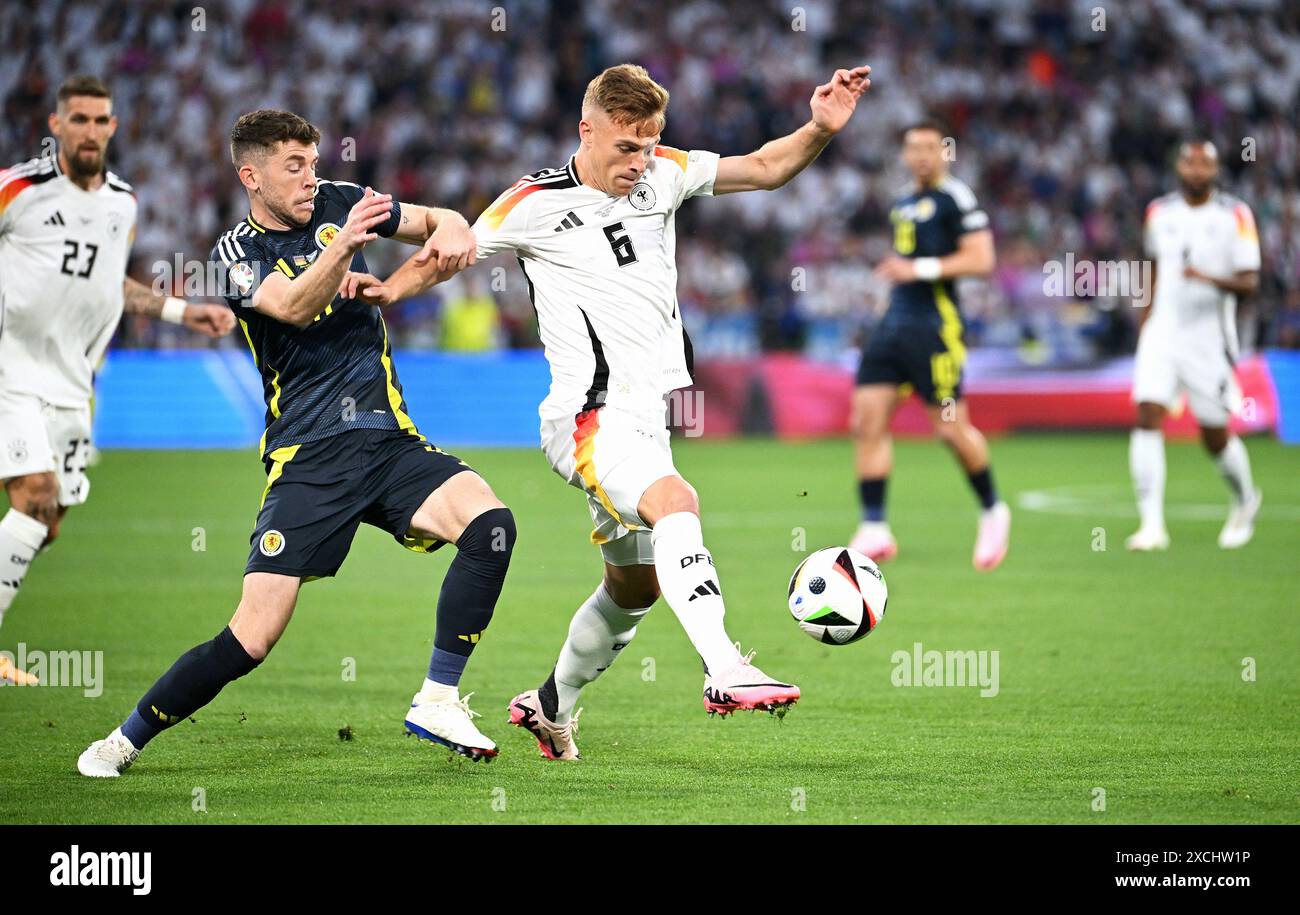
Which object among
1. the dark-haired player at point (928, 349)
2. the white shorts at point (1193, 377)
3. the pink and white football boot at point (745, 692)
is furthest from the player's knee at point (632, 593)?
the white shorts at point (1193, 377)

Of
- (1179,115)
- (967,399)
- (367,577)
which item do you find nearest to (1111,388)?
(967,399)

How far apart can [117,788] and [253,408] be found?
653 inches

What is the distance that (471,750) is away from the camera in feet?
19.4

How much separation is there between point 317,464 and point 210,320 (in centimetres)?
203

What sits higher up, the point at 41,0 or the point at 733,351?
the point at 41,0

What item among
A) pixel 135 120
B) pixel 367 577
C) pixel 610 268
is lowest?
pixel 367 577

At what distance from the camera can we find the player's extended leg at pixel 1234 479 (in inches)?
500

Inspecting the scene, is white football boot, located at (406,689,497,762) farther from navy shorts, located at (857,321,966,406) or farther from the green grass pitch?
navy shorts, located at (857,321,966,406)

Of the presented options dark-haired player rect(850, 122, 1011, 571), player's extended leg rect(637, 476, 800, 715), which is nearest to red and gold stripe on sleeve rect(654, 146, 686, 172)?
player's extended leg rect(637, 476, 800, 715)

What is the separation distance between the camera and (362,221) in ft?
18.0

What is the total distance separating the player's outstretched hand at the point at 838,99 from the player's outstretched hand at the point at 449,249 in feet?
4.42

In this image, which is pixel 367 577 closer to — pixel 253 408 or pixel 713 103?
pixel 253 408

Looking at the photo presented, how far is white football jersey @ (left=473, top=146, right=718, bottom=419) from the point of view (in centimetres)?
609

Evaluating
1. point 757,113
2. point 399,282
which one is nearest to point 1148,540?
point 399,282
